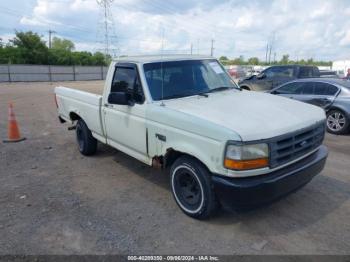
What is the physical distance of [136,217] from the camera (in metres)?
3.98

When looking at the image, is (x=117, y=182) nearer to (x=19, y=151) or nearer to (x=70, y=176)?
(x=70, y=176)

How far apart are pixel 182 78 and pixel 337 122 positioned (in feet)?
19.3

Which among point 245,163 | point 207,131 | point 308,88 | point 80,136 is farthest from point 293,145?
point 308,88

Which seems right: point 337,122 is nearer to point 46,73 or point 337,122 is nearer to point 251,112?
point 251,112

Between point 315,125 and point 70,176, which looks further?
point 70,176

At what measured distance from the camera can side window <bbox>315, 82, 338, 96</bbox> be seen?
8.70m

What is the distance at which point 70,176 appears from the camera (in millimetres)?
5398

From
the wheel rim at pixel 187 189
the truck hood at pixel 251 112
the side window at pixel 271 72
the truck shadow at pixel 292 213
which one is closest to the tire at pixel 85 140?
the truck hood at pixel 251 112

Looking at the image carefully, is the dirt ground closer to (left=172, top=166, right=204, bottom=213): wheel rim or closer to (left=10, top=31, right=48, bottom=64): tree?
(left=172, top=166, right=204, bottom=213): wheel rim

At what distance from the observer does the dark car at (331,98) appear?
8.38 m

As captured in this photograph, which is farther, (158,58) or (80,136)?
(80,136)

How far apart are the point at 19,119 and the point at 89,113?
249 inches

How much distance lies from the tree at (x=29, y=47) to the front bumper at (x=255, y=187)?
48.7m

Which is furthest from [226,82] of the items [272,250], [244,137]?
[272,250]
